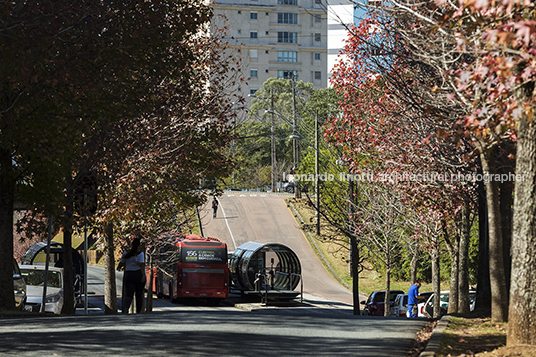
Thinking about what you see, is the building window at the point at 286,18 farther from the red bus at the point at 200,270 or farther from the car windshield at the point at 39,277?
the car windshield at the point at 39,277

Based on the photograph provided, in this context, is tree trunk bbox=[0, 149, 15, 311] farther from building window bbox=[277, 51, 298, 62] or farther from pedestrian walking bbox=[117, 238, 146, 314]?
building window bbox=[277, 51, 298, 62]

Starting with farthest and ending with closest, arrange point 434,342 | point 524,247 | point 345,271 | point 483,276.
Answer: point 345,271
point 483,276
point 434,342
point 524,247

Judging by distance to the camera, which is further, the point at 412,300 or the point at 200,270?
the point at 200,270

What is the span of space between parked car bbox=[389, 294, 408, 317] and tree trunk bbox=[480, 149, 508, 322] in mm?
15038

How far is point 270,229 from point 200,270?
22.7 m

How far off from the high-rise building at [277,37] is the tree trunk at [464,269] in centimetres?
9452

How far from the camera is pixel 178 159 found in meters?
20.1

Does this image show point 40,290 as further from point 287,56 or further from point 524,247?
point 287,56

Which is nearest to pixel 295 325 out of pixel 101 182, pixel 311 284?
pixel 101 182

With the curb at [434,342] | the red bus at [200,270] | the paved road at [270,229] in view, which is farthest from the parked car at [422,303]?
the curb at [434,342]

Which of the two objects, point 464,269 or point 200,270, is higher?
point 464,269

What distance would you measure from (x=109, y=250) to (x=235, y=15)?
321 ft

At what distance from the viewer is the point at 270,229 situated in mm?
53938

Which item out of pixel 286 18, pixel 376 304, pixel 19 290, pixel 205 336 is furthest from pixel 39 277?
pixel 286 18
